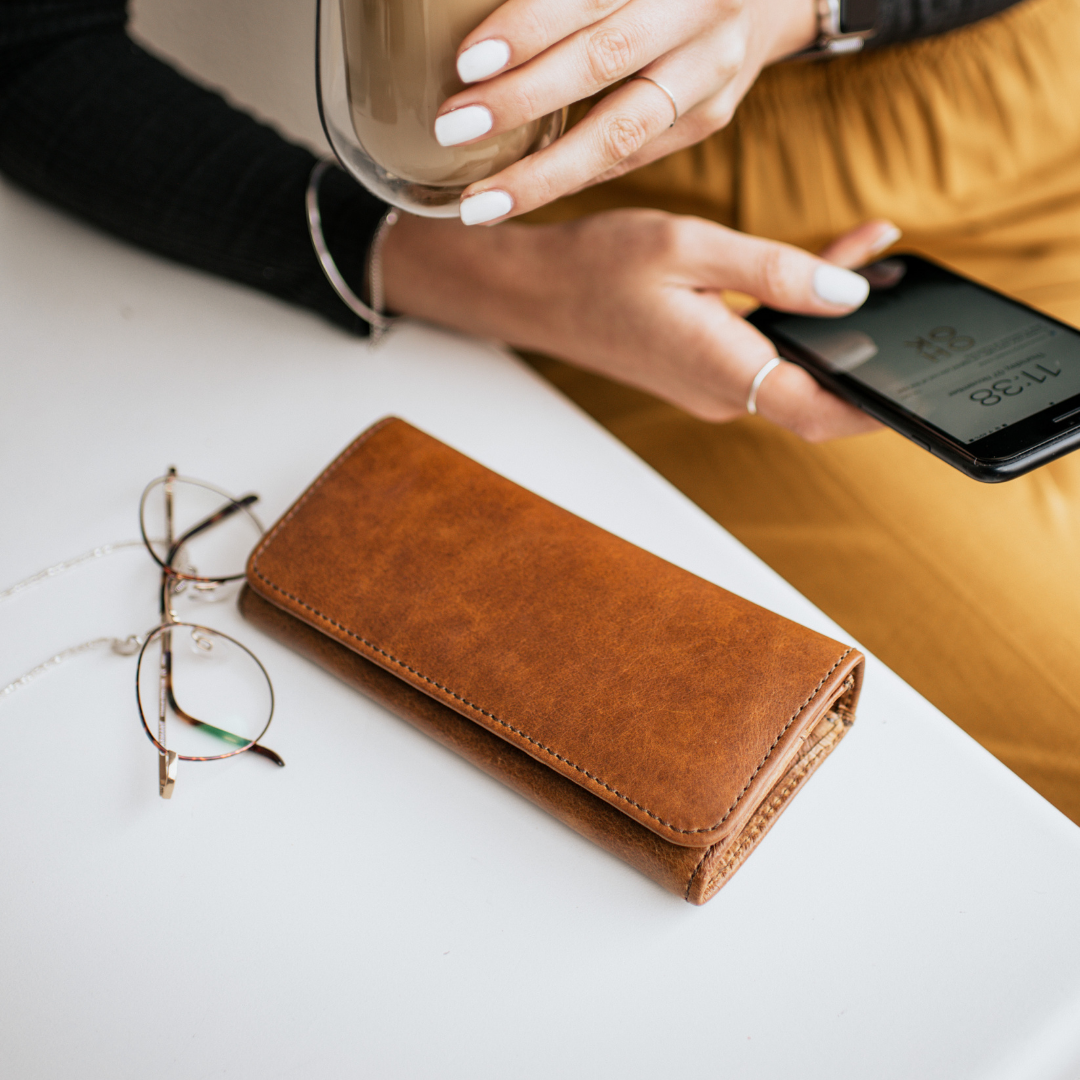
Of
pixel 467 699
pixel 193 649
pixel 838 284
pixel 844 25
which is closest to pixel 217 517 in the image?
pixel 193 649

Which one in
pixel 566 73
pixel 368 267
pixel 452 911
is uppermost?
pixel 566 73

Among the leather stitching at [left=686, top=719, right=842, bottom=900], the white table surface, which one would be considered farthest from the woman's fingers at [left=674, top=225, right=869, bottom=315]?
the leather stitching at [left=686, top=719, right=842, bottom=900]

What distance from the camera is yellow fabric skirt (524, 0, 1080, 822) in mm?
630

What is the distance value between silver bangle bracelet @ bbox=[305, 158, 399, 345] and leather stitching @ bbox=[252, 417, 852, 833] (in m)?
0.20

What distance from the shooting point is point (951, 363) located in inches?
23.9

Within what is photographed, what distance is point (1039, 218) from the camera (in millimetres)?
809

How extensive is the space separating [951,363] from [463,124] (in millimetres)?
370

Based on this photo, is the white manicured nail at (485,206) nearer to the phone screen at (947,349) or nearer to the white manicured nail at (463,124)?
the white manicured nail at (463,124)

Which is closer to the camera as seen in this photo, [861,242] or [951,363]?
[951,363]

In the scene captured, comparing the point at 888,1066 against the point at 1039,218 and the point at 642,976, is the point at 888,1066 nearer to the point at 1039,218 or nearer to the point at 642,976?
the point at 642,976

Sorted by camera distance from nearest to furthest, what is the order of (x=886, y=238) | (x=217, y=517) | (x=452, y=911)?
(x=452, y=911), (x=217, y=517), (x=886, y=238)

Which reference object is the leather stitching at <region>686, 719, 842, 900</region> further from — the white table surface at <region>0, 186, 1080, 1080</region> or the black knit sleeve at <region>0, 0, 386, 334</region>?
the black knit sleeve at <region>0, 0, 386, 334</region>

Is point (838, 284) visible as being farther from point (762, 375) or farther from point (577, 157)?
point (577, 157)

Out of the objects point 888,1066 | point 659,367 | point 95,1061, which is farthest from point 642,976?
point 659,367
